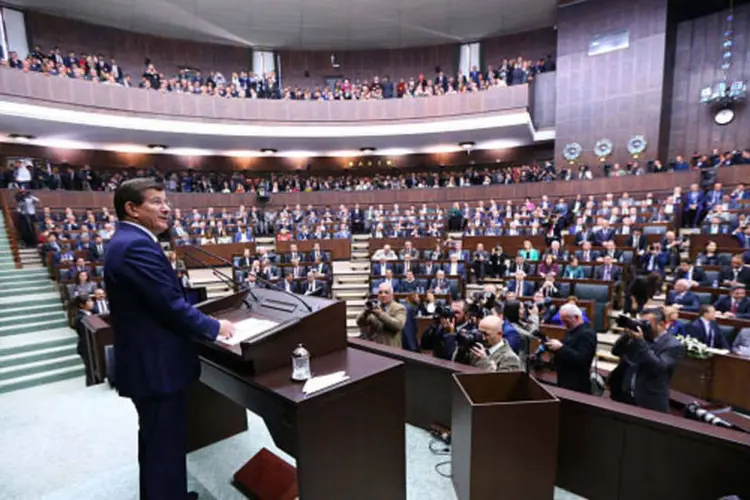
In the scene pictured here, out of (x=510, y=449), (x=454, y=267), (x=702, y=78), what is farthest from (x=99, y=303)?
(x=702, y=78)

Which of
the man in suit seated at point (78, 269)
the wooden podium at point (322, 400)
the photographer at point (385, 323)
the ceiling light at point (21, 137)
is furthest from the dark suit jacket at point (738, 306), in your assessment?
the ceiling light at point (21, 137)

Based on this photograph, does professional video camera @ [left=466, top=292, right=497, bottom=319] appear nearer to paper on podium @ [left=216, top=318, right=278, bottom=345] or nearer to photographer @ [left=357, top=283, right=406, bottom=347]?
photographer @ [left=357, top=283, right=406, bottom=347]

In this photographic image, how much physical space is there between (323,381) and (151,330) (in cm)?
65

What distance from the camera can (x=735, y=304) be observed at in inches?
177

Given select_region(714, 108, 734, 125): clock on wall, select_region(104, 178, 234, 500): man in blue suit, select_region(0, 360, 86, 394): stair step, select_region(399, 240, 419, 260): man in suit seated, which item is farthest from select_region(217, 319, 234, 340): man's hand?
select_region(714, 108, 734, 125): clock on wall

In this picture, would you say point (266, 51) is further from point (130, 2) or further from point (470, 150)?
point (470, 150)

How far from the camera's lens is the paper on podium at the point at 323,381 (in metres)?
1.35

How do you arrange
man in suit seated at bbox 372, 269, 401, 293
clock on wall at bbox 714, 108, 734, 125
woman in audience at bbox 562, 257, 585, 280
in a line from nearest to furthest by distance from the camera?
woman in audience at bbox 562, 257, 585, 280 < man in suit seated at bbox 372, 269, 401, 293 < clock on wall at bbox 714, 108, 734, 125

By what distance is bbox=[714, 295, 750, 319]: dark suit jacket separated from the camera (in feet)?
14.3

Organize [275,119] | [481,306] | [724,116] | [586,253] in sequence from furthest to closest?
1. [275,119]
2. [724,116]
3. [586,253]
4. [481,306]

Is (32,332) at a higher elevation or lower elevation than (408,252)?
lower

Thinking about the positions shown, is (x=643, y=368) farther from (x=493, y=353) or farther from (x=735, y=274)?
(x=735, y=274)

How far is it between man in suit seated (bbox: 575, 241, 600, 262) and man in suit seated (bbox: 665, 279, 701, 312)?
1.78m

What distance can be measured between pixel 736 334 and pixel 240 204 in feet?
40.7
